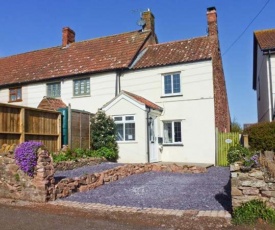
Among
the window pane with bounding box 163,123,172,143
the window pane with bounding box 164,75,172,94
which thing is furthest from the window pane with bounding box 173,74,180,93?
the window pane with bounding box 163,123,172,143

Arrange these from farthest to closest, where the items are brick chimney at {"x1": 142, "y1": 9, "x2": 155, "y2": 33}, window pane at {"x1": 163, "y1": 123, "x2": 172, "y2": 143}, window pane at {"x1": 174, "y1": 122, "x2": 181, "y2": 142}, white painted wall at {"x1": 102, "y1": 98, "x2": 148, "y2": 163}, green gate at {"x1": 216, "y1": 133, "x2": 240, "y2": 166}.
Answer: brick chimney at {"x1": 142, "y1": 9, "x2": 155, "y2": 33}
window pane at {"x1": 163, "y1": 123, "x2": 172, "y2": 143}
window pane at {"x1": 174, "y1": 122, "x2": 181, "y2": 142}
green gate at {"x1": 216, "y1": 133, "x2": 240, "y2": 166}
white painted wall at {"x1": 102, "y1": 98, "x2": 148, "y2": 163}

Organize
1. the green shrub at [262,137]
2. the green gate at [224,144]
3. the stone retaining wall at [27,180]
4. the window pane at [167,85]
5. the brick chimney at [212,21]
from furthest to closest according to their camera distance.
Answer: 1. the brick chimney at [212,21]
2. the window pane at [167,85]
3. the green gate at [224,144]
4. the green shrub at [262,137]
5. the stone retaining wall at [27,180]

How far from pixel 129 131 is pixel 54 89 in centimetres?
787

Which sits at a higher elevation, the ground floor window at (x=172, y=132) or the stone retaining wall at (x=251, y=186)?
the ground floor window at (x=172, y=132)

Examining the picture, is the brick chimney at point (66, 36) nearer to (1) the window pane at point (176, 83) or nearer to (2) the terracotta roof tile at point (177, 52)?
(2) the terracotta roof tile at point (177, 52)

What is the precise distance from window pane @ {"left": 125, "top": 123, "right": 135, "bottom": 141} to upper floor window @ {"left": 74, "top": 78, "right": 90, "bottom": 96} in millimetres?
4917

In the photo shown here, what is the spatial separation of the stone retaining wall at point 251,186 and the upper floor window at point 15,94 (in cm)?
2132

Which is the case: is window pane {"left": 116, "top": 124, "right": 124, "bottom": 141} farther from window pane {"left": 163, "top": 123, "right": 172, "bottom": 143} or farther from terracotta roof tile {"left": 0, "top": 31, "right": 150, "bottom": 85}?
terracotta roof tile {"left": 0, "top": 31, "right": 150, "bottom": 85}

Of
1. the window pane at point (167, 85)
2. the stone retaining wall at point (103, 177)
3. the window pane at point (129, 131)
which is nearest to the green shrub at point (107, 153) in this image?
the window pane at point (129, 131)

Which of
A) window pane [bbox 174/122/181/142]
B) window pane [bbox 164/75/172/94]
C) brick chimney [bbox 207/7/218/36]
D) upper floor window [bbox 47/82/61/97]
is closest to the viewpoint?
window pane [bbox 174/122/181/142]

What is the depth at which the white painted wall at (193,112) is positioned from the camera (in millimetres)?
19406

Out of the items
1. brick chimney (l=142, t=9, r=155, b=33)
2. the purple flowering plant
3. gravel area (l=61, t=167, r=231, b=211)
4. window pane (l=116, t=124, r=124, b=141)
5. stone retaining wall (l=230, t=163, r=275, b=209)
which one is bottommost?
gravel area (l=61, t=167, r=231, b=211)

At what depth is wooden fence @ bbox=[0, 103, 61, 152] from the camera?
14234 mm

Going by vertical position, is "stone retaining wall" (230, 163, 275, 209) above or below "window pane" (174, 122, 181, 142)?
below
